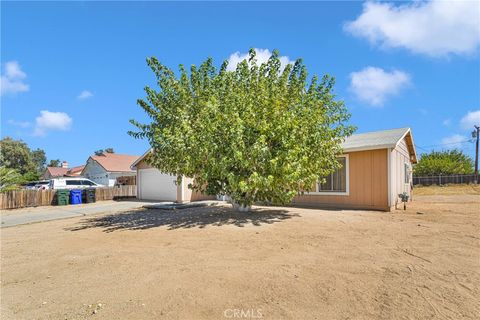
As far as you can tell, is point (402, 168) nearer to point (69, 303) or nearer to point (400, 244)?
point (400, 244)

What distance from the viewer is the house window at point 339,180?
13.1 m

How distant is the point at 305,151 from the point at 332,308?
637 centimetres

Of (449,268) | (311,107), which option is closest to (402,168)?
(311,107)

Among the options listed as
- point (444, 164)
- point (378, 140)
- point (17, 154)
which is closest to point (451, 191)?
point (444, 164)

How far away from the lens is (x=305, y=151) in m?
9.52

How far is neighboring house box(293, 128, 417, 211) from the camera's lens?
12.0 metres

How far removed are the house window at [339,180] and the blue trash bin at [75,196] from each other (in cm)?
1489

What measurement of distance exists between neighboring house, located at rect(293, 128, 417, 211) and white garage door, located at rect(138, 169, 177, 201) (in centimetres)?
938

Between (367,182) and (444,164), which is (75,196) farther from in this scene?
(444,164)

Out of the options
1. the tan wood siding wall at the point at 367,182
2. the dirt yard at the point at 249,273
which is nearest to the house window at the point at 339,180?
the tan wood siding wall at the point at 367,182

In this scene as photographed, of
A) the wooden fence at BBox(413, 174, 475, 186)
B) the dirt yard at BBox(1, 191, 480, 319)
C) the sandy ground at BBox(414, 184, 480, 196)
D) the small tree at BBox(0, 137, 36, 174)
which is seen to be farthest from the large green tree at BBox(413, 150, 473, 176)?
the small tree at BBox(0, 137, 36, 174)

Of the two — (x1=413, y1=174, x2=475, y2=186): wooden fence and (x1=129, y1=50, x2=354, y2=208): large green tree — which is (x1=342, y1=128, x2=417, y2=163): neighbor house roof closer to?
(x1=129, y1=50, x2=354, y2=208): large green tree

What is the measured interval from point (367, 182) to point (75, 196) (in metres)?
16.9

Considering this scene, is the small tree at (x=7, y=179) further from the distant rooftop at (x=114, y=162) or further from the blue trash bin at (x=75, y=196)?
the distant rooftop at (x=114, y=162)
